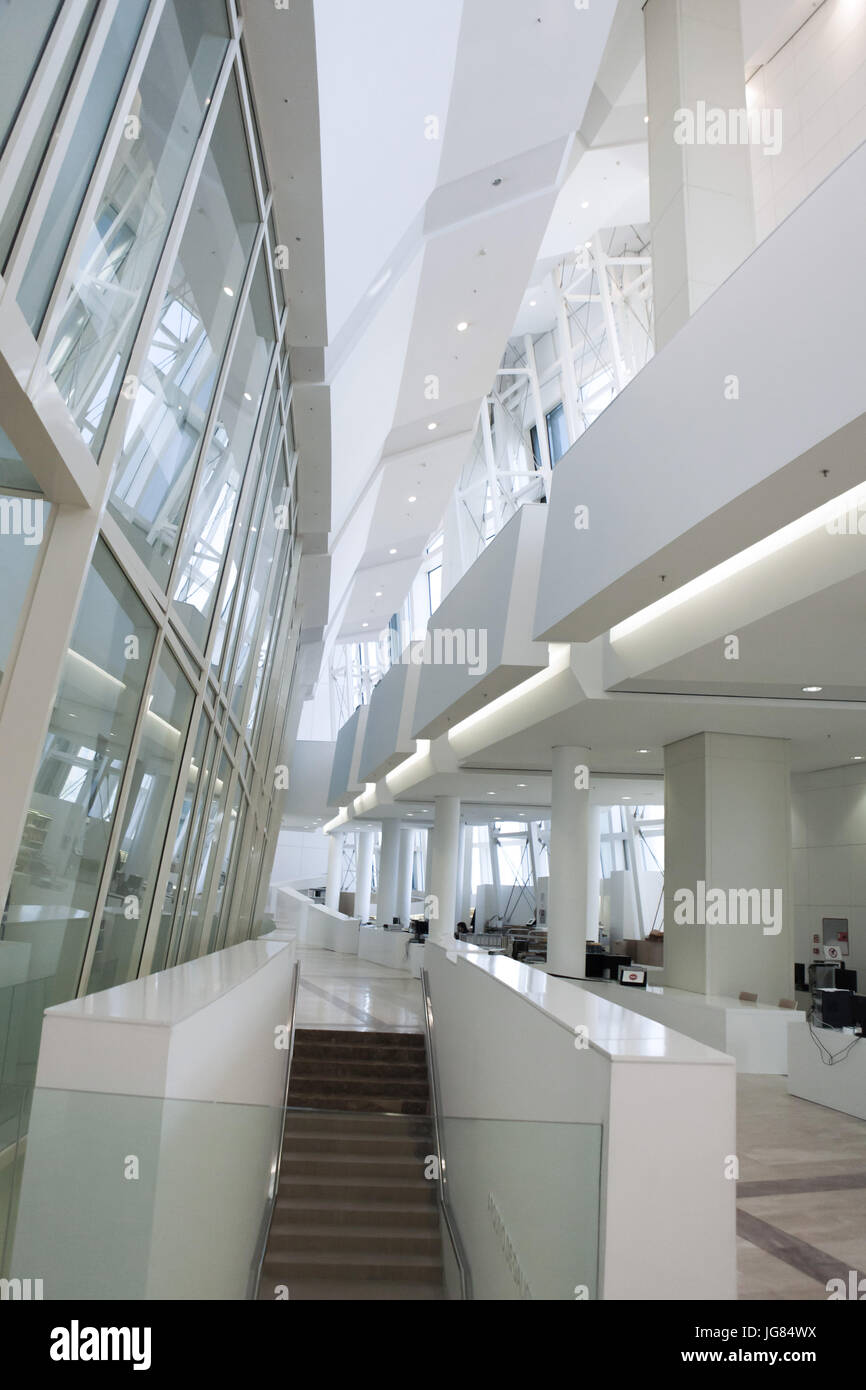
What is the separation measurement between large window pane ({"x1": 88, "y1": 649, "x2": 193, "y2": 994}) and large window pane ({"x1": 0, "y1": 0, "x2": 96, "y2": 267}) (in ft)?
8.28

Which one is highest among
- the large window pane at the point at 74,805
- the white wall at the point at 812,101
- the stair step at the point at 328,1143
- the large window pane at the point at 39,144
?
the white wall at the point at 812,101

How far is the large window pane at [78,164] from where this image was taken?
2.49 meters

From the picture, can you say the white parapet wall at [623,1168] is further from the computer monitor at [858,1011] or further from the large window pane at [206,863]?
the computer monitor at [858,1011]

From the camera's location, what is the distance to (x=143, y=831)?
4812mm

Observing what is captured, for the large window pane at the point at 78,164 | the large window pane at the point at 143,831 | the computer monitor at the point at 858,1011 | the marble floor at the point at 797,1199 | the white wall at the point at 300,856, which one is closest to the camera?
the large window pane at the point at 78,164

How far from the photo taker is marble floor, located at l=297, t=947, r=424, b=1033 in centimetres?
1367

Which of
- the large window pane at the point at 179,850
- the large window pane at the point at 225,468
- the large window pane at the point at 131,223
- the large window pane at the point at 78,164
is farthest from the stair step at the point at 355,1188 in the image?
the large window pane at the point at 78,164

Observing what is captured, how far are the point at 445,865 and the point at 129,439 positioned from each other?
60.0 ft

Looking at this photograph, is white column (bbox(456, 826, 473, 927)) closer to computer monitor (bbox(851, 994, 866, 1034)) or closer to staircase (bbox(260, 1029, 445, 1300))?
computer monitor (bbox(851, 994, 866, 1034))

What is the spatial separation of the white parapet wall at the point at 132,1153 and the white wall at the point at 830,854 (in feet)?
45.9

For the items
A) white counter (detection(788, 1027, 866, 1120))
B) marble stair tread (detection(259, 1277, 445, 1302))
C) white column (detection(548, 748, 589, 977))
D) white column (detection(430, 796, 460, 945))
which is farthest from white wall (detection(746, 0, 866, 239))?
white column (detection(430, 796, 460, 945))
